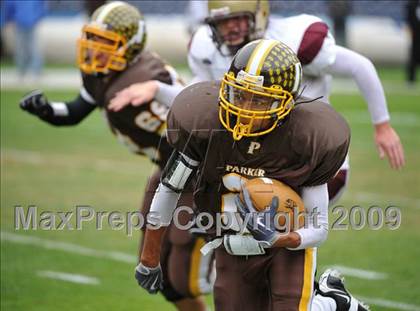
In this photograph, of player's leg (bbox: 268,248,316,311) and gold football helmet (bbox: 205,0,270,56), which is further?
gold football helmet (bbox: 205,0,270,56)

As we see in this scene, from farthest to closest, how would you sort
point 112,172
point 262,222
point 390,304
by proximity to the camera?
1. point 112,172
2. point 390,304
3. point 262,222

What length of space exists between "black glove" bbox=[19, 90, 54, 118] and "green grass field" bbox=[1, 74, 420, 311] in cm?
99

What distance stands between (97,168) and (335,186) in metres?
4.42

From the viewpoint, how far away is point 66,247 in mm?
6238

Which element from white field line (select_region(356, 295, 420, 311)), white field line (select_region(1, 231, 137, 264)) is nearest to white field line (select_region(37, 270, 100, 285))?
white field line (select_region(1, 231, 137, 264))

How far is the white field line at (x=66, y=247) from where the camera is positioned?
19.9ft

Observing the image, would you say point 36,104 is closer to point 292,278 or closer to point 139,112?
point 139,112

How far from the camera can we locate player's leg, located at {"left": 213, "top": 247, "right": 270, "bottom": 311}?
3.72 m

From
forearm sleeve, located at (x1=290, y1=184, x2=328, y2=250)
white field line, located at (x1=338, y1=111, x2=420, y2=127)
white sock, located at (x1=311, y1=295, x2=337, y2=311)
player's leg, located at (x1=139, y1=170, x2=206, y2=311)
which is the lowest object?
white field line, located at (x1=338, y1=111, x2=420, y2=127)

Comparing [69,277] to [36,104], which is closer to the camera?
[36,104]

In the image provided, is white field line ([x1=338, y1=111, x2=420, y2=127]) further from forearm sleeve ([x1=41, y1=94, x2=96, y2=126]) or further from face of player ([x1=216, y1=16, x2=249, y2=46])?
face of player ([x1=216, y1=16, x2=249, y2=46])

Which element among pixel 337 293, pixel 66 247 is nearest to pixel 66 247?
pixel 66 247

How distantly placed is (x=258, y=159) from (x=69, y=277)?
233 cm

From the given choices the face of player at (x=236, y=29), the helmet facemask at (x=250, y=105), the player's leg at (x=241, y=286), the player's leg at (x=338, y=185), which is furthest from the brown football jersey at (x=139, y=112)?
the helmet facemask at (x=250, y=105)
